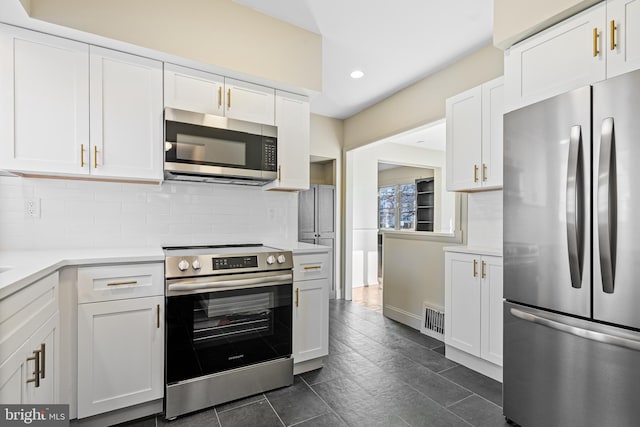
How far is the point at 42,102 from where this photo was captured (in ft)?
6.40

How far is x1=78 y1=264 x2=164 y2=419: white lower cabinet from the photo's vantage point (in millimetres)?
1772

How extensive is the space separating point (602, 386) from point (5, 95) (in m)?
3.49

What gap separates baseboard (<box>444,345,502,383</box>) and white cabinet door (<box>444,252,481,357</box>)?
0.21ft

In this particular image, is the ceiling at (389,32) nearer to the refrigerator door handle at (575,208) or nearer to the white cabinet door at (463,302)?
the refrigerator door handle at (575,208)

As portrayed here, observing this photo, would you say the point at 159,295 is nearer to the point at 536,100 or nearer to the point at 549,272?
the point at 549,272

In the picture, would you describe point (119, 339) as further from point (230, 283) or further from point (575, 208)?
point (575, 208)

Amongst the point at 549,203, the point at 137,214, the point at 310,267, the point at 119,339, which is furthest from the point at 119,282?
the point at 549,203

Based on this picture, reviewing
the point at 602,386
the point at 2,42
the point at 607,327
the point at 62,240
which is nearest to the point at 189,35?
the point at 2,42

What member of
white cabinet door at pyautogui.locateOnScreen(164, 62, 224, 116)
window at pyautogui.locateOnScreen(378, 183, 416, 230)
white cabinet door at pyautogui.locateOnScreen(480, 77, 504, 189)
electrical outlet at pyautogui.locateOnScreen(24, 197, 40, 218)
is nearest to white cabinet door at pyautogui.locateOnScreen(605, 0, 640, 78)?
white cabinet door at pyautogui.locateOnScreen(480, 77, 504, 189)

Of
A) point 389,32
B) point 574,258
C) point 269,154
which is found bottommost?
point 574,258

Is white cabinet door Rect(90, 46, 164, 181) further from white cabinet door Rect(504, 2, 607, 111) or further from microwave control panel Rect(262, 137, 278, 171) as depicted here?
white cabinet door Rect(504, 2, 607, 111)

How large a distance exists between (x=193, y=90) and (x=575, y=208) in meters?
2.52

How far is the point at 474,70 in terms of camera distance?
9.67 feet

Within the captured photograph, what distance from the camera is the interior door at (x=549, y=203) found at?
61.5 inches
